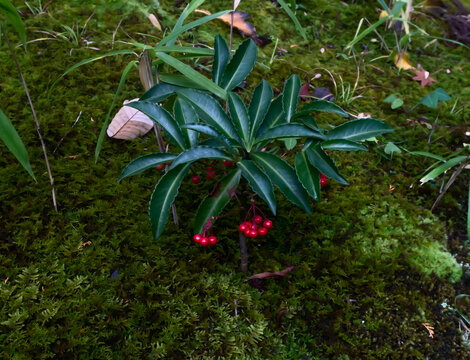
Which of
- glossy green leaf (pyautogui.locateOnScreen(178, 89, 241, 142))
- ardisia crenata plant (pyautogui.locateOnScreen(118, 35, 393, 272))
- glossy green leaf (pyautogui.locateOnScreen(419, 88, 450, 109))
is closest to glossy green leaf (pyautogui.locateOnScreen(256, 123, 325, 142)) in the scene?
ardisia crenata plant (pyautogui.locateOnScreen(118, 35, 393, 272))

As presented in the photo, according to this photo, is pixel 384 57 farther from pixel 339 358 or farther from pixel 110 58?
pixel 339 358

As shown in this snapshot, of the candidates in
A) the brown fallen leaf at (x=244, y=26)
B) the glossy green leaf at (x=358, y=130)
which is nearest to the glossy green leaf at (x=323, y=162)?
the glossy green leaf at (x=358, y=130)

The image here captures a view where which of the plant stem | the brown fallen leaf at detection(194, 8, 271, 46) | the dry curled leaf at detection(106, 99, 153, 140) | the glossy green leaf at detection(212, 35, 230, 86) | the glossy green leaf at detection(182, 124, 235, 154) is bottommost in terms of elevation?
the plant stem

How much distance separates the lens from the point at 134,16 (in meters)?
2.62

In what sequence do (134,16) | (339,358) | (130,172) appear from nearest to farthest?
(130,172), (339,358), (134,16)

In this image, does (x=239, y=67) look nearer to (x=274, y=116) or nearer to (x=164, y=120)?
(x=274, y=116)

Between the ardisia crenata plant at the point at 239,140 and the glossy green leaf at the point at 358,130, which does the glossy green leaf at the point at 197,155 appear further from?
the glossy green leaf at the point at 358,130

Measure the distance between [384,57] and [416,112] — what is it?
614mm

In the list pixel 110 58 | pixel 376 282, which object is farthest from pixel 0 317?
pixel 110 58

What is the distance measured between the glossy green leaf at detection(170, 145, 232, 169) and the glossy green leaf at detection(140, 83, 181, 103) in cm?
32

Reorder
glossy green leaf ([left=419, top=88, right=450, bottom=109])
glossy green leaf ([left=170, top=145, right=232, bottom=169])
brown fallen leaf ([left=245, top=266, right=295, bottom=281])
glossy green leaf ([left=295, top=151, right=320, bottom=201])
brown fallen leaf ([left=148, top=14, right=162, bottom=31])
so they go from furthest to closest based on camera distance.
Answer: brown fallen leaf ([left=148, top=14, right=162, bottom=31]), glossy green leaf ([left=419, top=88, right=450, bottom=109]), brown fallen leaf ([left=245, top=266, right=295, bottom=281]), glossy green leaf ([left=295, top=151, right=320, bottom=201]), glossy green leaf ([left=170, top=145, right=232, bottom=169])

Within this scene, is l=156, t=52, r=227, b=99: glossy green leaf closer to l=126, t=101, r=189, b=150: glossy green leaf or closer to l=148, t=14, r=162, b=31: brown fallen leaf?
l=126, t=101, r=189, b=150: glossy green leaf

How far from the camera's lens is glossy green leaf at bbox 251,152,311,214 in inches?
50.4

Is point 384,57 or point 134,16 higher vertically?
point 134,16
